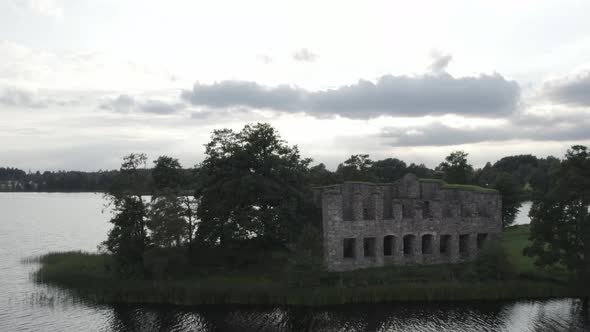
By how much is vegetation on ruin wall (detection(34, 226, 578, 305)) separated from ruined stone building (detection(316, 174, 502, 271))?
54.9 inches

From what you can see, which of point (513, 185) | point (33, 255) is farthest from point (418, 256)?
point (33, 255)

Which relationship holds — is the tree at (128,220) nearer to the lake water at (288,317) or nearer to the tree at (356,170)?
the lake water at (288,317)

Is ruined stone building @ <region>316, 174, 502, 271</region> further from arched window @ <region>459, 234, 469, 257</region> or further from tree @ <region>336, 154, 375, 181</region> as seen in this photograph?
tree @ <region>336, 154, 375, 181</region>

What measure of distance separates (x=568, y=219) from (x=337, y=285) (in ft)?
54.1

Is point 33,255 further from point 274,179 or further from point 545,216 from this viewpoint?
point 545,216

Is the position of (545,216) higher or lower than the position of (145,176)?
lower

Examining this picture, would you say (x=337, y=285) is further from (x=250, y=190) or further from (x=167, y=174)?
(x=167, y=174)

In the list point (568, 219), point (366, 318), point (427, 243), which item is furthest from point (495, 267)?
point (366, 318)

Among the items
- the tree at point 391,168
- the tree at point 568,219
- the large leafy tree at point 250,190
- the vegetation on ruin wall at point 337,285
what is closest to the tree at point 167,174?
the large leafy tree at point 250,190

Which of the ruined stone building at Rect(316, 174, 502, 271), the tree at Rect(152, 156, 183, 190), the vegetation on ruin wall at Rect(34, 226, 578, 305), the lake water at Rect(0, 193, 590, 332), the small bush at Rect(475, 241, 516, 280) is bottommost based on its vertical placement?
the lake water at Rect(0, 193, 590, 332)

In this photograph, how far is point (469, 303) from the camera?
3166cm

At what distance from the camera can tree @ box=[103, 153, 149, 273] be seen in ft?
121

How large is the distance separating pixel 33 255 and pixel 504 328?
48022 millimetres

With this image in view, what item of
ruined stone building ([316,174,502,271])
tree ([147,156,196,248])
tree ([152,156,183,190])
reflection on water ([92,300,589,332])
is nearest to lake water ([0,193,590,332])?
reflection on water ([92,300,589,332])
